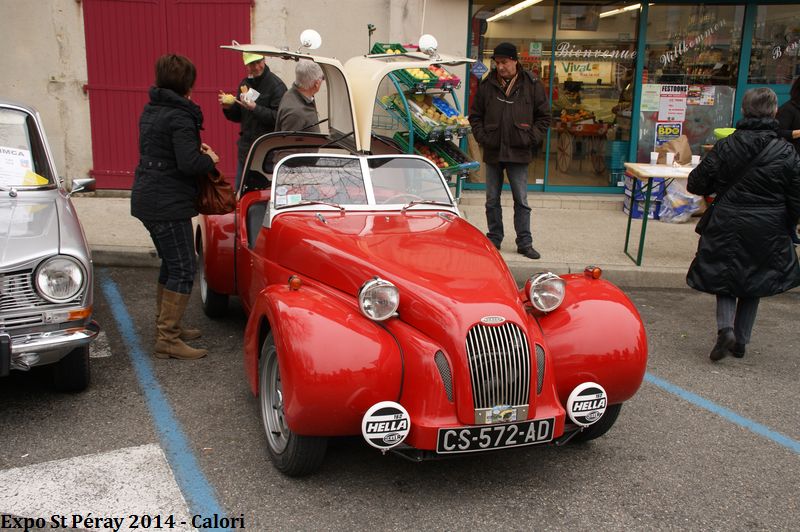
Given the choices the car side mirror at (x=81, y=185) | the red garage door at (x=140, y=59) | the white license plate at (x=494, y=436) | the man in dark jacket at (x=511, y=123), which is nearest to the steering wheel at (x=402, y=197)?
the white license plate at (x=494, y=436)

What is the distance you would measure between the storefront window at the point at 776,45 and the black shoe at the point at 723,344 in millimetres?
5931

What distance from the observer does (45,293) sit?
4.17 m

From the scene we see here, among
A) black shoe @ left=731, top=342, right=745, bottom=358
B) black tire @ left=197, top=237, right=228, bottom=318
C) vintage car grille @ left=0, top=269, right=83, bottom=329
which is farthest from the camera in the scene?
black tire @ left=197, top=237, right=228, bottom=318

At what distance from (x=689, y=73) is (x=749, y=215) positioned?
217 inches

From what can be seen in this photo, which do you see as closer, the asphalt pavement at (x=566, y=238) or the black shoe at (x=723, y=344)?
the black shoe at (x=723, y=344)

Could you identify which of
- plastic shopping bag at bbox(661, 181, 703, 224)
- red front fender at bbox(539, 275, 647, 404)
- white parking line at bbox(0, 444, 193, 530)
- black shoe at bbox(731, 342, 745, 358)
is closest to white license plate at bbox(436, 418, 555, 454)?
red front fender at bbox(539, 275, 647, 404)

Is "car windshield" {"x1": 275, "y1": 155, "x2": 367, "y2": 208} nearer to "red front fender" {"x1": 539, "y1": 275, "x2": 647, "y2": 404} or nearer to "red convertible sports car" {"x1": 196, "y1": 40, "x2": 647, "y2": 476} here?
"red convertible sports car" {"x1": 196, "y1": 40, "x2": 647, "y2": 476}

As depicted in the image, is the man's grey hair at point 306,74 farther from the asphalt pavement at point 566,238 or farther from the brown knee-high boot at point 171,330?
the brown knee-high boot at point 171,330

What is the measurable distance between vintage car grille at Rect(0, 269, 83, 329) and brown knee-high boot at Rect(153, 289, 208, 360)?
1.10 metres

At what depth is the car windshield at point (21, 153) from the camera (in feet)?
17.1

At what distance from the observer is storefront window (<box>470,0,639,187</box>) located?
Result: 394 inches

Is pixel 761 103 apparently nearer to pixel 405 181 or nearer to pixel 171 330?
pixel 405 181

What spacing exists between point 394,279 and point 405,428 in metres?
0.79

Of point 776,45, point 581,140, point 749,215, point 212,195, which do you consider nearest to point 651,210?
point 581,140
